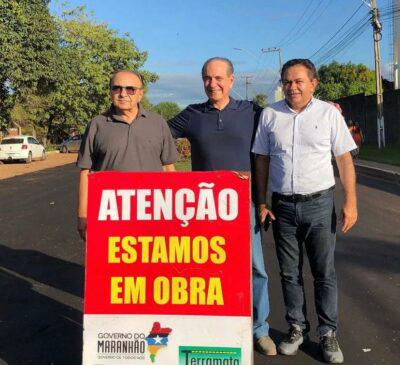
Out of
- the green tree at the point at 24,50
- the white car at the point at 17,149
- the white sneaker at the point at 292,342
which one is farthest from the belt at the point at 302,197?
the white car at the point at 17,149

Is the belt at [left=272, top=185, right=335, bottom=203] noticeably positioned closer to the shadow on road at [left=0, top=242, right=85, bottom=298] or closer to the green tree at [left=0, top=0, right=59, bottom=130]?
the shadow on road at [left=0, top=242, right=85, bottom=298]

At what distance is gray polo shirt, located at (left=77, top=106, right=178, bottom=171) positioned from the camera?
380cm

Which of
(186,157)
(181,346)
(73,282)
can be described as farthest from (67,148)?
(181,346)

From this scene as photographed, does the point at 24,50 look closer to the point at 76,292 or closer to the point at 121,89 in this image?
the point at 76,292

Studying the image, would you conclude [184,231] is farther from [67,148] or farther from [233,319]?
[67,148]

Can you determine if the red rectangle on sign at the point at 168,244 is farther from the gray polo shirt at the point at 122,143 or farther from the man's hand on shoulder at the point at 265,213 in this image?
the man's hand on shoulder at the point at 265,213

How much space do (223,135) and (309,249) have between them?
1021 mm

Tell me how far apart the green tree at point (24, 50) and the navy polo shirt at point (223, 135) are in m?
21.2

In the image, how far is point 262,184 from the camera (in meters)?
3.91

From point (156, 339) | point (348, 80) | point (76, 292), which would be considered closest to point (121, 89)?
point (156, 339)

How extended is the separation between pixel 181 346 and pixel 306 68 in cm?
199

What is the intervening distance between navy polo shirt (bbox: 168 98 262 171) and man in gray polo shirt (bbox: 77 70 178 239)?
29 centimetres

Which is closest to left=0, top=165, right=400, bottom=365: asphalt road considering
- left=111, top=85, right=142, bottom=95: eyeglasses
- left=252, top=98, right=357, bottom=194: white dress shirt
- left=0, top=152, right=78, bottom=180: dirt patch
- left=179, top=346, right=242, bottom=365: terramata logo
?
left=179, top=346, right=242, bottom=365: terramata logo

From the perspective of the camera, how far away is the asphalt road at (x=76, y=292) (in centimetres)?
403
